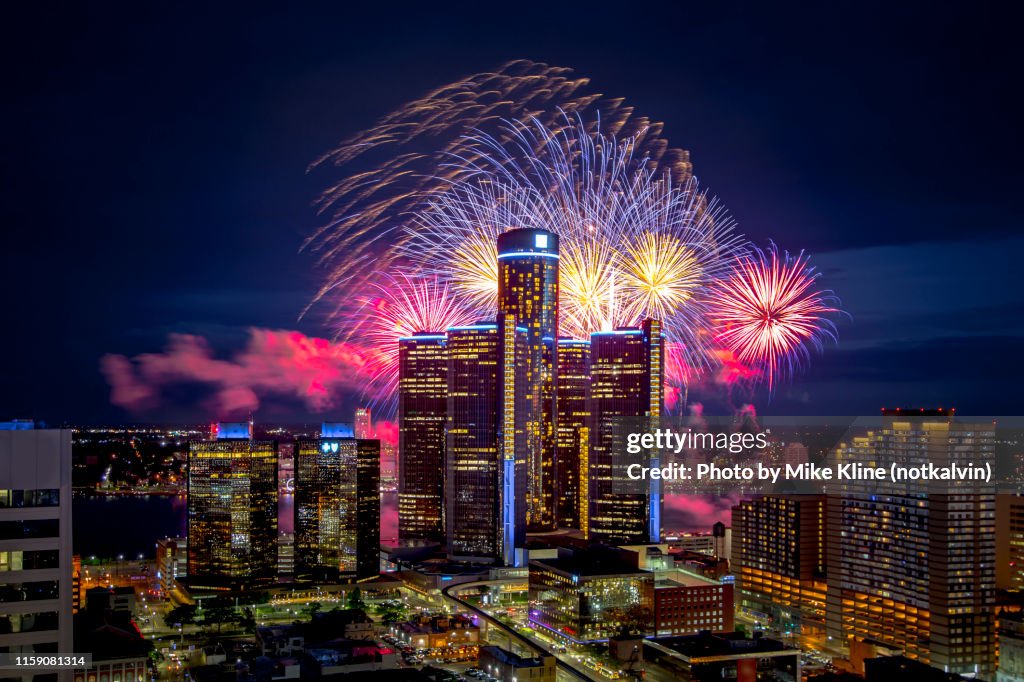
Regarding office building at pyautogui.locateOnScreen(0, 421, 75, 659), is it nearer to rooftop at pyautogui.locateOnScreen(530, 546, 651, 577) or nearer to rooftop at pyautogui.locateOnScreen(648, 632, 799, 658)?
rooftop at pyautogui.locateOnScreen(648, 632, 799, 658)

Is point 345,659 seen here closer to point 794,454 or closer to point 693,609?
point 693,609

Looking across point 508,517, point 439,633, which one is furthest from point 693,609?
point 508,517

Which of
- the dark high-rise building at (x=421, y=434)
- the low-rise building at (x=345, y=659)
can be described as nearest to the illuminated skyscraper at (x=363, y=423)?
the dark high-rise building at (x=421, y=434)

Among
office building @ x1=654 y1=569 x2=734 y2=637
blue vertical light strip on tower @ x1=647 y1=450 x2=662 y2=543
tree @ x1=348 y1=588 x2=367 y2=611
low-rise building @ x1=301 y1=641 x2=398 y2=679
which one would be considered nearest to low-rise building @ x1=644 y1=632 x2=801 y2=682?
office building @ x1=654 y1=569 x2=734 y2=637

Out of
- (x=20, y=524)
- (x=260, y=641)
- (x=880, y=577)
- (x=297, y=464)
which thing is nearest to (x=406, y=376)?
(x=297, y=464)

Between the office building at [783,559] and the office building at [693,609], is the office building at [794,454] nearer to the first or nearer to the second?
the office building at [783,559]

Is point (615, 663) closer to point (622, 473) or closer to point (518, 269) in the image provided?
point (622, 473)
